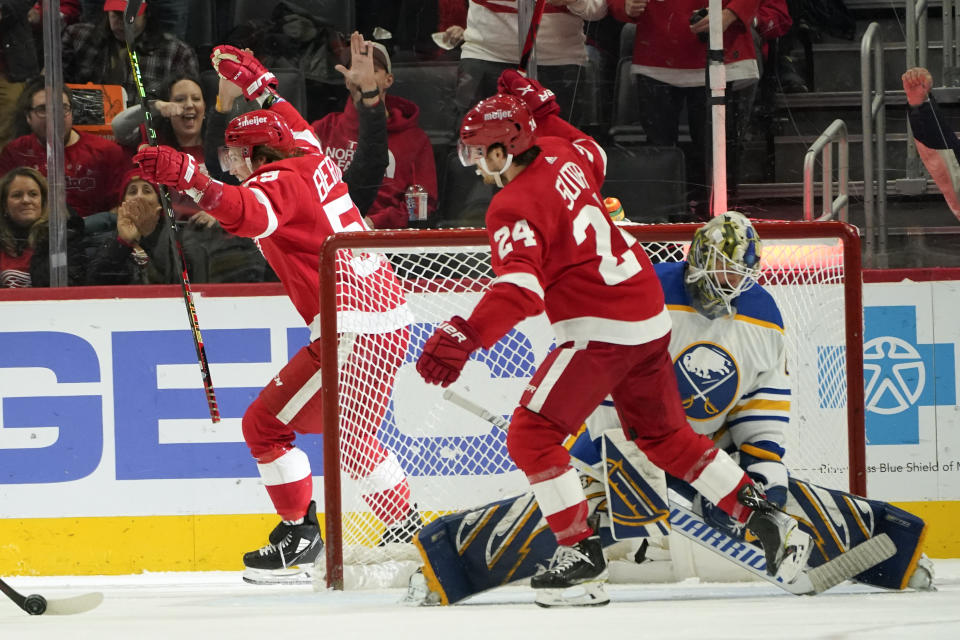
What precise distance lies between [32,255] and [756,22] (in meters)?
2.66

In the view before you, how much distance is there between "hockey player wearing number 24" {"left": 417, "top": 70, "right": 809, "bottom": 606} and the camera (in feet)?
9.31

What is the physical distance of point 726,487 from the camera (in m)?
2.94

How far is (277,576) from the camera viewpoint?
12.3 feet

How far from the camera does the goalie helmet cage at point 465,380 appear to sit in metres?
3.46

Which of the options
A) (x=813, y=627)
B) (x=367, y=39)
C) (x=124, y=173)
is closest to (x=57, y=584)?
(x=124, y=173)

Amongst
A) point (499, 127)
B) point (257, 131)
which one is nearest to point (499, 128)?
point (499, 127)

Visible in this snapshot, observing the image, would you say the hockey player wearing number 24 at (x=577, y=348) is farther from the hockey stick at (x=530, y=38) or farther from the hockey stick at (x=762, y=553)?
the hockey stick at (x=530, y=38)

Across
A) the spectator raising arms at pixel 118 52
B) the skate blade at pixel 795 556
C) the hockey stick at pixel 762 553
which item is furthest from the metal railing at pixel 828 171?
the spectator raising arms at pixel 118 52

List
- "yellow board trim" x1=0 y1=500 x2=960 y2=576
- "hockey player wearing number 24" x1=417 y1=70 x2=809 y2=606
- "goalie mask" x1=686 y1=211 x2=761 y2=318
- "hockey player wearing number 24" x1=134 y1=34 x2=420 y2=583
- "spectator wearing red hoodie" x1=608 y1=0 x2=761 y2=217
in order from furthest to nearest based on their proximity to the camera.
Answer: "spectator wearing red hoodie" x1=608 y1=0 x2=761 y2=217 → "yellow board trim" x1=0 y1=500 x2=960 y2=576 → "hockey player wearing number 24" x1=134 y1=34 x2=420 y2=583 → "goalie mask" x1=686 y1=211 x2=761 y2=318 → "hockey player wearing number 24" x1=417 y1=70 x2=809 y2=606

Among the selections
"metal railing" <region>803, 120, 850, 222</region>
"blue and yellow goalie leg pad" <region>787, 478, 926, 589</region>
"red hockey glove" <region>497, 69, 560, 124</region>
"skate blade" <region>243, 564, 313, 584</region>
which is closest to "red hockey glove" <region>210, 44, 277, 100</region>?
"red hockey glove" <region>497, 69, 560, 124</region>

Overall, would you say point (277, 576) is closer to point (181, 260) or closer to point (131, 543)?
point (131, 543)

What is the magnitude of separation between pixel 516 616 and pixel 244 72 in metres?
2.14

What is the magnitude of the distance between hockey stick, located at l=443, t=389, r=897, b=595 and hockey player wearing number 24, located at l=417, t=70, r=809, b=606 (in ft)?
0.44

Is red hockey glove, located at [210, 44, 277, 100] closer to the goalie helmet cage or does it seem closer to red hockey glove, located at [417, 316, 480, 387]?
the goalie helmet cage
